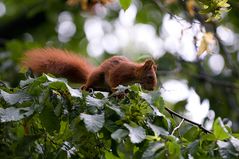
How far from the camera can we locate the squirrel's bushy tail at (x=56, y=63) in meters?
3.58

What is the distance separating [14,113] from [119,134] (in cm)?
44

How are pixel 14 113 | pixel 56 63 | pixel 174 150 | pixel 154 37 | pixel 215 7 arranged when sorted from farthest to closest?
pixel 154 37 < pixel 56 63 < pixel 215 7 < pixel 14 113 < pixel 174 150

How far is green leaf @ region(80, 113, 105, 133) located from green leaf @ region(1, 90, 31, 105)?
298mm

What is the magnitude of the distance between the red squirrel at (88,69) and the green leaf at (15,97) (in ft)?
3.07

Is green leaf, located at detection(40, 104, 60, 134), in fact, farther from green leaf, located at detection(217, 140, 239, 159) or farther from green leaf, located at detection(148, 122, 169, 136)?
green leaf, located at detection(217, 140, 239, 159)

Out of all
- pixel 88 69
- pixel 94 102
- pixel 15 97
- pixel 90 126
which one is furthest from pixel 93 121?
pixel 88 69

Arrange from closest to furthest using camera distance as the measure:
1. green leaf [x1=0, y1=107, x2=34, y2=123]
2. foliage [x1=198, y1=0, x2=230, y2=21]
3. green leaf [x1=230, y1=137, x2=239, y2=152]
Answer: green leaf [x1=230, y1=137, x2=239, y2=152]
green leaf [x1=0, y1=107, x2=34, y2=123]
foliage [x1=198, y1=0, x2=230, y2=21]

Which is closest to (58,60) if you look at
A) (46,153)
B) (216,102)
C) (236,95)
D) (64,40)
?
(46,153)

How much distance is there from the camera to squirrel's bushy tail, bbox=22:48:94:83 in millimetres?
3576

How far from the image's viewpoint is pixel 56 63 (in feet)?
11.8

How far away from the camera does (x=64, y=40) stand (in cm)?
711

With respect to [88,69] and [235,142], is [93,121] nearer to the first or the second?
[235,142]

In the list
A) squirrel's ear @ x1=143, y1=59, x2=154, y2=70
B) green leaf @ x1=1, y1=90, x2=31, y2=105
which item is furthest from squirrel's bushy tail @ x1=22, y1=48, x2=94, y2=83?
green leaf @ x1=1, y1=90, x2=31, y2=105

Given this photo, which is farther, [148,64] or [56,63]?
[56,63]
